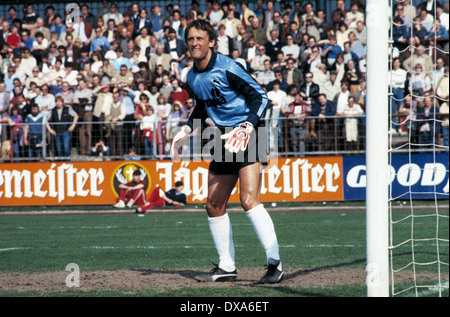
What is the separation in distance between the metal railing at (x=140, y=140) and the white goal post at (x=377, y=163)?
12.5 metres

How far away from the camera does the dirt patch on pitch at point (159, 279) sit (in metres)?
6.46

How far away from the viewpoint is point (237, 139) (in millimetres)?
6191

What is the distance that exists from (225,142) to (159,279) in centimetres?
156

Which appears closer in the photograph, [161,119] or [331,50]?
[161,119]

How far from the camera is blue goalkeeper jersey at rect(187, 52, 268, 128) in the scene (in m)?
6.80

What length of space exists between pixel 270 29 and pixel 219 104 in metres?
14.3

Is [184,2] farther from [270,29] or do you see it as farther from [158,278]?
[158,278]

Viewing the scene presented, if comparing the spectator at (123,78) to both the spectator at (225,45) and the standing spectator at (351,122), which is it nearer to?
the spectator at (225,45)

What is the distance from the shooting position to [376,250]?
198 inches


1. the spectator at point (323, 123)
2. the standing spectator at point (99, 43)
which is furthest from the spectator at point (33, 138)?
the spectator at point (323, 123)

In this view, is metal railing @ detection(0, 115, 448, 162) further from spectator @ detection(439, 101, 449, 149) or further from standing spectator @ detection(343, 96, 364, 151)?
spectator @ detection(439, 101, 449, 149)

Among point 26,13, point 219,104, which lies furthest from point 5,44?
point 219,104

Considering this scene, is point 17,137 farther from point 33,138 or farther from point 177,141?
point 177,141

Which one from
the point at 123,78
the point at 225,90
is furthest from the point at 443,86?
the point at 225,90
